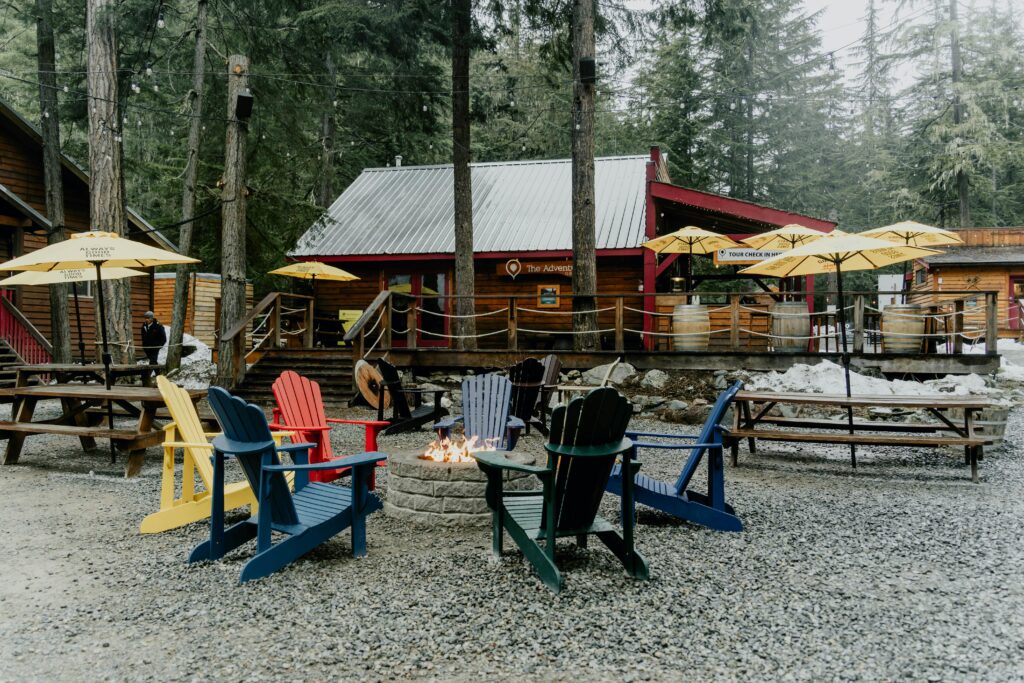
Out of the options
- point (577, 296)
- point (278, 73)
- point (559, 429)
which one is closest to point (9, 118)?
point (278, 73)

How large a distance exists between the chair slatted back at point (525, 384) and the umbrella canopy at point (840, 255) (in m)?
2.86

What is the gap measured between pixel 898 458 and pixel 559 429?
572 cm

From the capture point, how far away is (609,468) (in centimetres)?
374

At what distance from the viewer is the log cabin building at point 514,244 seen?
1546 centimetres

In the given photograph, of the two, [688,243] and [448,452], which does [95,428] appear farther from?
[688,243]

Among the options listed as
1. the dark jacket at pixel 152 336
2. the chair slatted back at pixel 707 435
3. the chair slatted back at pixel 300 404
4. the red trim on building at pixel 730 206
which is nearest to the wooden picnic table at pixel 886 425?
the chair slatted back at pixel 707 435

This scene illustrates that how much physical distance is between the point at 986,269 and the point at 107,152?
26.0m

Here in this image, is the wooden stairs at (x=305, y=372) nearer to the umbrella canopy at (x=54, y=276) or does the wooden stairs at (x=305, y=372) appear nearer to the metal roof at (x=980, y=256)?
the umbrella canopy at (x=54, y=276)

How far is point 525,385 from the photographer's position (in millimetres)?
8484

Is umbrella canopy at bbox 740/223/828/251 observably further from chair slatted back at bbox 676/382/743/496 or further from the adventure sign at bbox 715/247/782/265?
chair slatted back at bbox 676/382/743/496

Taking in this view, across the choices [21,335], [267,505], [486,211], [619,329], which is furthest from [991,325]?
[21,335]

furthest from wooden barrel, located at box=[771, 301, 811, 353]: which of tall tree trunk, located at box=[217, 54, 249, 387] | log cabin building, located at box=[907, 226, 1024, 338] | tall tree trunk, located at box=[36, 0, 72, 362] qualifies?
log cabin building, located at box=[907, 226, 1024, 338]

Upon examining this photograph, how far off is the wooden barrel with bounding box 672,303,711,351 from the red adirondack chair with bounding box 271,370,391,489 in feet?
24.2

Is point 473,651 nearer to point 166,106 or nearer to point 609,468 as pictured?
point 609,468
